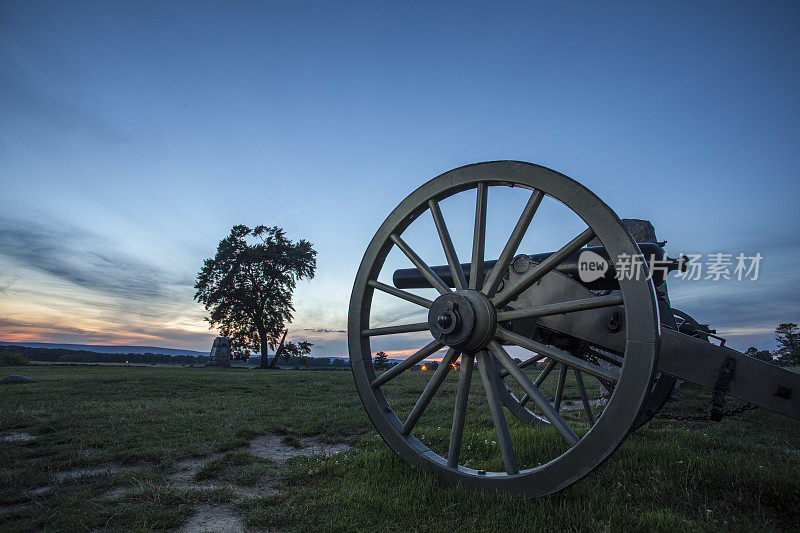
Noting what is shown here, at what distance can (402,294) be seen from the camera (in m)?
3.76

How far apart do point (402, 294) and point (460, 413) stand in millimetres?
1173

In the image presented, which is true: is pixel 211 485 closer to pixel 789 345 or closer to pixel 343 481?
pixel 343 481

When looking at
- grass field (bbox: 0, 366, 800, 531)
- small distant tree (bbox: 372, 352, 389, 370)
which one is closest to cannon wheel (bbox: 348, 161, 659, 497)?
grass field (bbox: 0, 366, 800, 531)

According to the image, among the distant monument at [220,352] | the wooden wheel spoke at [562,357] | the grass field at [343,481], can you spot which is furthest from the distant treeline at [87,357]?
the wooden wheel spoke at [562,357]

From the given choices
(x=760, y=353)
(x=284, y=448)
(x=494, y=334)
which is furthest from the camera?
(x=760, y=353)

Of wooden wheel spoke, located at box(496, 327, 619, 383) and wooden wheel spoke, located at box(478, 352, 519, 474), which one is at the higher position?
wooden wheel spoke, located at box(496, 327, 619, 383)

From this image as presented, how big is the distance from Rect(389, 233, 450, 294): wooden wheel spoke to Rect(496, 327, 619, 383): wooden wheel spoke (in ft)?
2.40

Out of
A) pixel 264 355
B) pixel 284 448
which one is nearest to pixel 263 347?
pixel 264 355

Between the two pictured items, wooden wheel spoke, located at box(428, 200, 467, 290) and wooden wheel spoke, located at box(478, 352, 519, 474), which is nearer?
wooden wheel spoke, located at box(478, 352, 519, 474)

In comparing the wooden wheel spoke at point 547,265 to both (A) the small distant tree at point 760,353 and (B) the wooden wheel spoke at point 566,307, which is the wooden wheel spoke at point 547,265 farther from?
(A) the small distant tree at point 760,353

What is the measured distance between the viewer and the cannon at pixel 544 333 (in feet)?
7.97

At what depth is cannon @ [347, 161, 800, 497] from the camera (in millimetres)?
2428

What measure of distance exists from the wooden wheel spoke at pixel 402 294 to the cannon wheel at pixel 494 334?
1cm

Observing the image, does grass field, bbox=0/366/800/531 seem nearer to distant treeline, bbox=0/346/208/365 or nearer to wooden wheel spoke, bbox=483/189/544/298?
wooden wheel spoke, bbox=483/189/544/298
